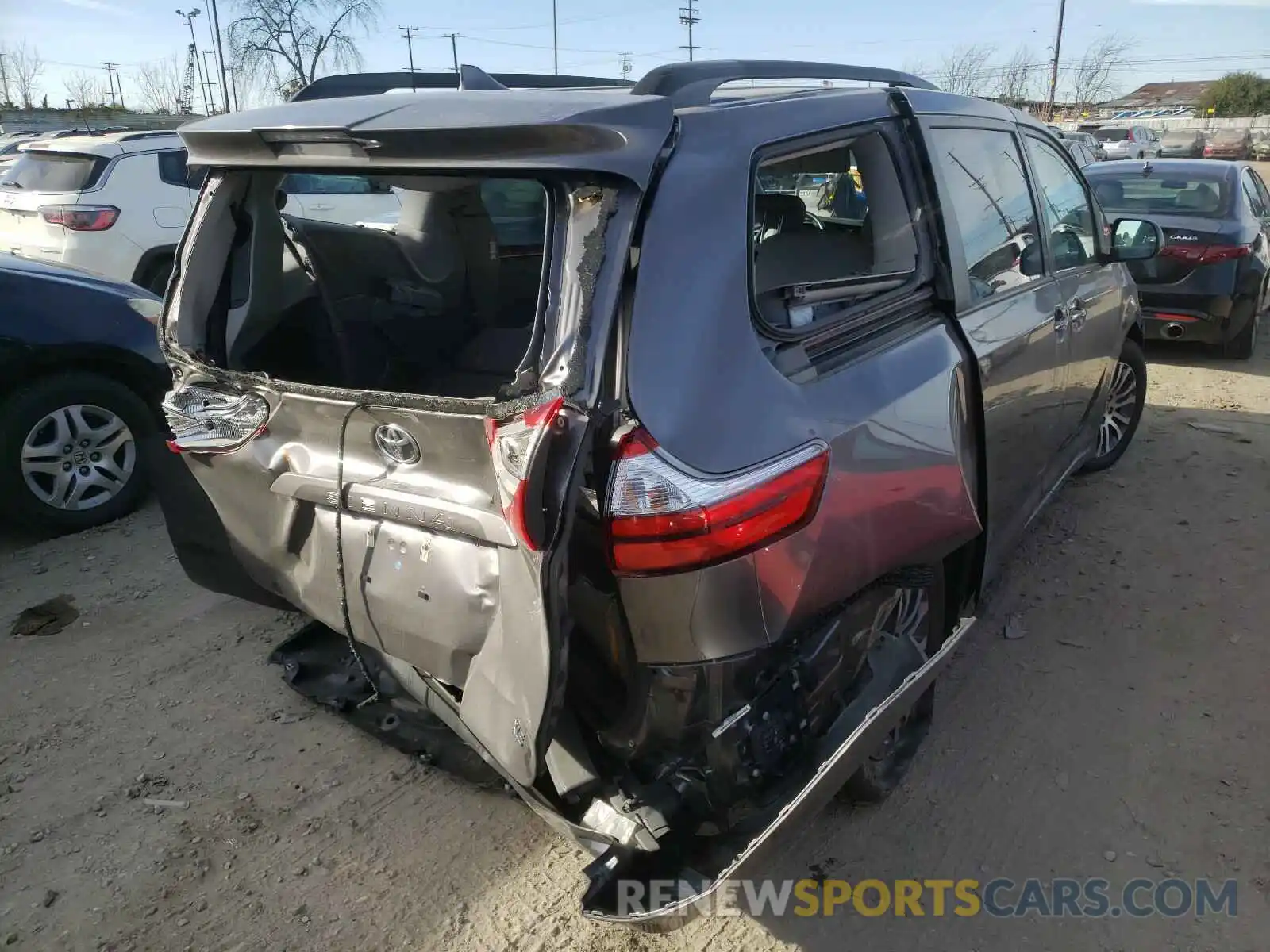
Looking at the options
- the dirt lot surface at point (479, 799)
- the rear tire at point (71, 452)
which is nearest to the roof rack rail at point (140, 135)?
the rear tire at point (71, 452)

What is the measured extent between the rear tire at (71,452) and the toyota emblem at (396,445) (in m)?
3.04

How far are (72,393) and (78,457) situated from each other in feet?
1.02

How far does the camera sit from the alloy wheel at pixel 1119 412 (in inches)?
197

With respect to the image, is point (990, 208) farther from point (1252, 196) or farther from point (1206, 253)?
point (1252, 196)

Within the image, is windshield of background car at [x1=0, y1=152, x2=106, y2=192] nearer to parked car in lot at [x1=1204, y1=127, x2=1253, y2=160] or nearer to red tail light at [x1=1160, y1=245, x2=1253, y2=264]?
red tail light at [x1=1160, y1=245, x2=1253, y2=264]

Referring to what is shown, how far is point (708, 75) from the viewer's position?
2.18m

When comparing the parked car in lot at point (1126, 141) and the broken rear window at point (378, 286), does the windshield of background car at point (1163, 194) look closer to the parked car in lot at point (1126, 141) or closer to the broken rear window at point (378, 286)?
the broken rear window at point (378, 286)

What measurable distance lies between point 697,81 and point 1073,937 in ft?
7.51

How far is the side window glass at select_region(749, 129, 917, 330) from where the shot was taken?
7.06ft

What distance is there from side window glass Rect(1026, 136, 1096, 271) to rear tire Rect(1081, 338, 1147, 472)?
1.18 metres

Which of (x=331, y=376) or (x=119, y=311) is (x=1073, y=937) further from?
(x=119, y=311)

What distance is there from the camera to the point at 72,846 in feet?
8.14

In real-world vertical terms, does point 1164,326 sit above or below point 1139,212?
below

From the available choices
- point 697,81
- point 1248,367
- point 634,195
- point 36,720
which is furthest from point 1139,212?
point 36,720
